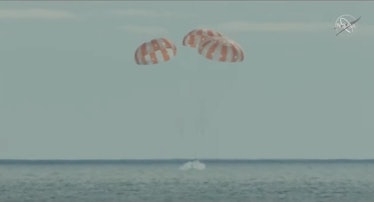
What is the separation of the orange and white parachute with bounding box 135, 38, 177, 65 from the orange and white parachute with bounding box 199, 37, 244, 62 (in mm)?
2311

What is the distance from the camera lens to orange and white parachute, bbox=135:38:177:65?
80.2m

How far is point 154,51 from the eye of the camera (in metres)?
80.8

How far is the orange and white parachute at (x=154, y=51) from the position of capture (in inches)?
3159

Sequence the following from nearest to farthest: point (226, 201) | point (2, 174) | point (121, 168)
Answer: point (226, 201) < point (2, 174) < point (121, 168)

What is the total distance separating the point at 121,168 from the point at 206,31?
299ft

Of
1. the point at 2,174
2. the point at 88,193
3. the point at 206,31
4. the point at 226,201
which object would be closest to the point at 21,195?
the point at 88,193

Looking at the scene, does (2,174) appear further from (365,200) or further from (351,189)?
(365,200)

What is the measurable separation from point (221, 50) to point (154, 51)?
3.82 m

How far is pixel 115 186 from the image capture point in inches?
4486

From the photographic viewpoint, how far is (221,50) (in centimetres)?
7881

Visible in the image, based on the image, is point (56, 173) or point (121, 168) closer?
point (56, 173)

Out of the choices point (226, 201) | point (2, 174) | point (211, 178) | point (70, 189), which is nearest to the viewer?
point (226, 201)

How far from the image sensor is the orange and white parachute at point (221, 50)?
257 feet

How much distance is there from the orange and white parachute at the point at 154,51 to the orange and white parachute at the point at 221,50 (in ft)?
7.58
